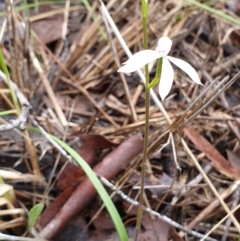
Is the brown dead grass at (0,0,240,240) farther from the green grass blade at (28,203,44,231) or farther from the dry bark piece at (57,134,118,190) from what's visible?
the green grass blade at (28,203,44,231)

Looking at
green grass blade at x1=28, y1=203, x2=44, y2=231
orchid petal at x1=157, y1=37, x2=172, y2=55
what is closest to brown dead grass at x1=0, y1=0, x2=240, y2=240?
green grass blade at x1=28, y1=203, x2=44, y2=231

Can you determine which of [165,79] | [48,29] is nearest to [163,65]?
[165,79]

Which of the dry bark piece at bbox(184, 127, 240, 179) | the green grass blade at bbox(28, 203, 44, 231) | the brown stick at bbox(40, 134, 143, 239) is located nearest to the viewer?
the green grass blade at bbox(28, 203, 44, 231)

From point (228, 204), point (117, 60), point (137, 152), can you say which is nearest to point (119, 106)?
point (117, 60)

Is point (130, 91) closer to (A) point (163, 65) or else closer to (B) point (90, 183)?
(B) point (90, 183)

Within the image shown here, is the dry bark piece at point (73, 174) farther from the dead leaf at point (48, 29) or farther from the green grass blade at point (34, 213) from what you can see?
the dead leaf at point (48, 29)

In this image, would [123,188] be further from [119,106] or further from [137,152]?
[119,106]
